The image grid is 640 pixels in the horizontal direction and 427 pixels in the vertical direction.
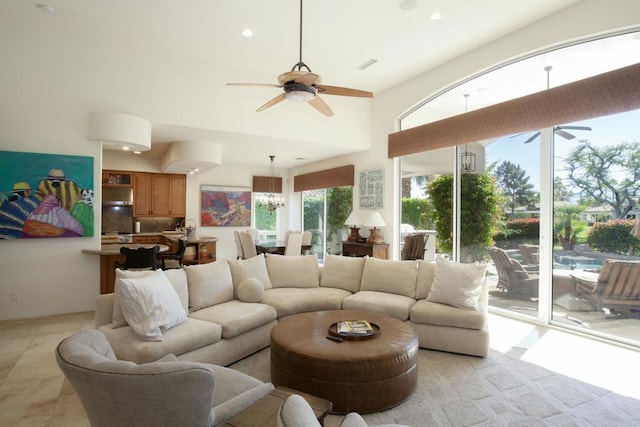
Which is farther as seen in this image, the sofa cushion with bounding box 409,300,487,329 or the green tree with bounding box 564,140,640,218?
the green tree with bounding box 564,140,640,218

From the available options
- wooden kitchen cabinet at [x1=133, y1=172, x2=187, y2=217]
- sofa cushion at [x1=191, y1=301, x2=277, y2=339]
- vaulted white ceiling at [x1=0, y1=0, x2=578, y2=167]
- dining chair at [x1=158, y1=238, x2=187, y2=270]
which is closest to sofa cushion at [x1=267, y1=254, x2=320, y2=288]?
sofa cushion at [x1=191, y1=301, x2=277, y2=339]

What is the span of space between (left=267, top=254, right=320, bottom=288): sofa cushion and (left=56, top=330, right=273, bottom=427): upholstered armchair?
3176 millimetres

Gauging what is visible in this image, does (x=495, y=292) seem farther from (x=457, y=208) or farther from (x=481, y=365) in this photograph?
(x=481, y=365)

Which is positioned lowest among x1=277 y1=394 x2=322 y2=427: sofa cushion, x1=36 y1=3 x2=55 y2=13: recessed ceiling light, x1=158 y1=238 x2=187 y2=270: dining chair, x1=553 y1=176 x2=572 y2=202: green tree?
x1=158 y1=238 x2=187 y2=270: dining chair

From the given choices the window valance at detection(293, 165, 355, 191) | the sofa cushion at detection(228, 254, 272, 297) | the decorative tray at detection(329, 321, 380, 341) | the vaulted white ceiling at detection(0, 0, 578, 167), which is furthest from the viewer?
the window valance at detection(293, 165, 355, 191)

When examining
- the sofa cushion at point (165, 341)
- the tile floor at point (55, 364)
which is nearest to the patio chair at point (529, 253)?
the tile floor at point (55, 364)

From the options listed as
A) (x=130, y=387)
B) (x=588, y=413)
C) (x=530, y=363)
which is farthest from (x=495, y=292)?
(x=130, y=387)

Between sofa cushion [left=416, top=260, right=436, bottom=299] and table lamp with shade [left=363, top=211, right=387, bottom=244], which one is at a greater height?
table lamp with shade [left=363, top=211, right=387, bottom=244]

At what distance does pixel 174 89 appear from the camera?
16.9 ft

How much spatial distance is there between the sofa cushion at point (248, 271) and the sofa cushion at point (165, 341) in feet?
3.14

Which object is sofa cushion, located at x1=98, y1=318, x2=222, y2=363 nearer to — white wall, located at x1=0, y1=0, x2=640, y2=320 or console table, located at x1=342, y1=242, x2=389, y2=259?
white wall, located at x1=0, y1=0, x2=640, y2=320

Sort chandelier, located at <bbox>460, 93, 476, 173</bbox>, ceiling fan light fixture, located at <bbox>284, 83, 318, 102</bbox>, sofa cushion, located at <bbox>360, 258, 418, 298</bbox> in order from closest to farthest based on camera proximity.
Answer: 1. ceiling fan light fixture, located at <bbox>284, 83, 318, 102</bbox>
2. sofa cushion, located at <bbox>360, 258, 418, 298</bbox>
3. chandelier, located at <bbox>460, 93, 476, 173</bbox>

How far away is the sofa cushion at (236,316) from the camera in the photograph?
3.22 meters

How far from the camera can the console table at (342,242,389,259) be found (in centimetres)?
627
